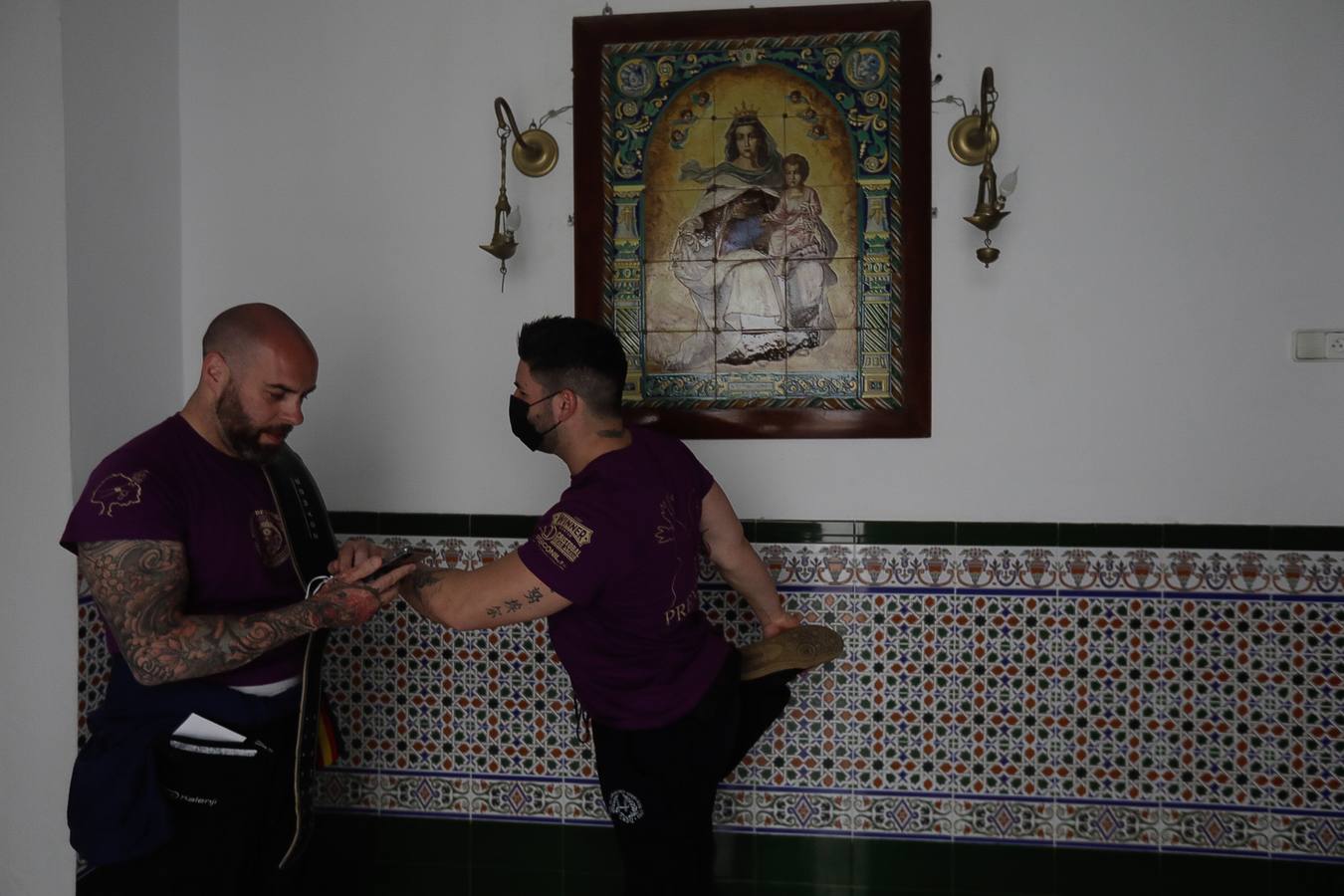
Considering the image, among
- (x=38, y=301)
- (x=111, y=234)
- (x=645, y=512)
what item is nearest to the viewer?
(x=645, y=512)

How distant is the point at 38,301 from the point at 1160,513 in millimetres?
3054

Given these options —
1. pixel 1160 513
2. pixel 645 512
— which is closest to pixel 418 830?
pixel 645 512

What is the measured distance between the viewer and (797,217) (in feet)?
8.58

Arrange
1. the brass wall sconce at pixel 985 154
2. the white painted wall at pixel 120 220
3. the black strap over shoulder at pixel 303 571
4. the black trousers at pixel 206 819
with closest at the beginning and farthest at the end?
the black trousers at pixel 206 819 < the black strap over shoulder at pixel 303 571 < the white painted wall at pixel 120 220 < the brass wall sconce at pixel 985 154

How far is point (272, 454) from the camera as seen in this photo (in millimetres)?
1978

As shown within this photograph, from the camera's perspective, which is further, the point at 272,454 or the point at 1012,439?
the point at 1012,439

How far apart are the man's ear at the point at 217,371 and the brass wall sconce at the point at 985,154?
1.88m

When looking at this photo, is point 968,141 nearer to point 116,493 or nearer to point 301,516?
point 301,516

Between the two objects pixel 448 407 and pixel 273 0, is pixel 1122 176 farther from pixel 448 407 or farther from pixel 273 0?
pixel 273 0

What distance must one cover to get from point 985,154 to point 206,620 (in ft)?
7.34

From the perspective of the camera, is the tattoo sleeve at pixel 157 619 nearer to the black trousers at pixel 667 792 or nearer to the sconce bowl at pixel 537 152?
the black trousers at pixel 667 792

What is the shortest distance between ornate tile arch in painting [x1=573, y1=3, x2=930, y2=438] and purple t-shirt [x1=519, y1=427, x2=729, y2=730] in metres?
0.61

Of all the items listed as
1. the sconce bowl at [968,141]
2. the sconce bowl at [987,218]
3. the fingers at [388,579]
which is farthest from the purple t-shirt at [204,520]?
the sconce bowl at [968,141]

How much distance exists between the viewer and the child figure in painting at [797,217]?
2609 millimetres
